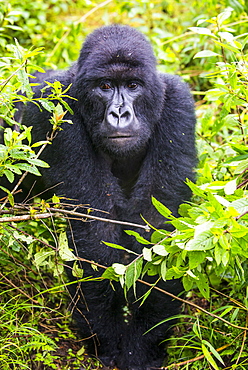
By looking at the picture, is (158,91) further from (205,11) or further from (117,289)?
(205,11)

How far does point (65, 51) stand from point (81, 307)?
3503 millimetres

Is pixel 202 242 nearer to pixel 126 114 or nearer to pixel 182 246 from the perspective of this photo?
pixel 182 246

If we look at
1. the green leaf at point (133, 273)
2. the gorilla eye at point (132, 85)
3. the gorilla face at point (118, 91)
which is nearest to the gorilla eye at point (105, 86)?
the gorilla face at point (118, 91)

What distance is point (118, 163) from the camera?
4055 millimetres

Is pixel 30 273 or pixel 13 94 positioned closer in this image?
pixel 13 94

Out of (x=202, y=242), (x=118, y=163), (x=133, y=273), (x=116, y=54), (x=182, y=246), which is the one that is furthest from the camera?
(x=118, y=163)

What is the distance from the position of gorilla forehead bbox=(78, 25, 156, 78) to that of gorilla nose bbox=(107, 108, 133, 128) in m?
0.32

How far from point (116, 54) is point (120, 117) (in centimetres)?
49

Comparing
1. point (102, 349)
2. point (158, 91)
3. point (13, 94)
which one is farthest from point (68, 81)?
point (102, 349)

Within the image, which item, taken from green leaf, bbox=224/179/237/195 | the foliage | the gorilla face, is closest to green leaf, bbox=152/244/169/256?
the foliage

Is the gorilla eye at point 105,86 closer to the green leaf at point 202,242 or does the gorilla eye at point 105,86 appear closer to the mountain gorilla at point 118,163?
the mountain gorilla at point 118,163

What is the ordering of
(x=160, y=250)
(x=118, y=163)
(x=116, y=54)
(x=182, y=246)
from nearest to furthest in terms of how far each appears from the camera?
(x=182, y=246), (x=160, y=250), (x=116, y=54), (x=118, y=163)

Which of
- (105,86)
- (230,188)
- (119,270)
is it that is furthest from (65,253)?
(105,86)

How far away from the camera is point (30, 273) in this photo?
3.98m
